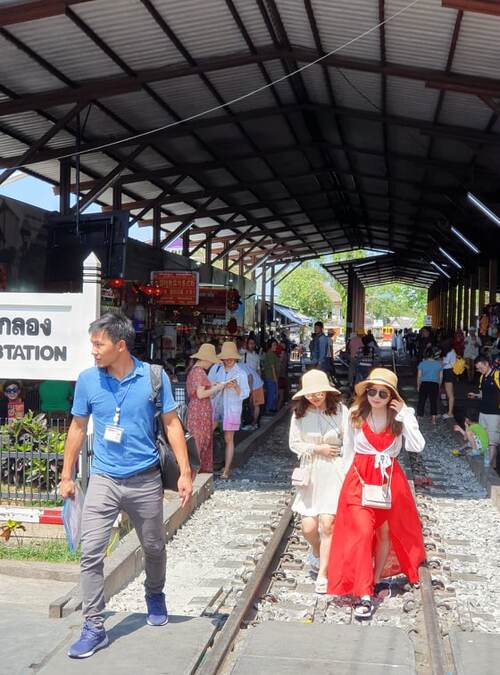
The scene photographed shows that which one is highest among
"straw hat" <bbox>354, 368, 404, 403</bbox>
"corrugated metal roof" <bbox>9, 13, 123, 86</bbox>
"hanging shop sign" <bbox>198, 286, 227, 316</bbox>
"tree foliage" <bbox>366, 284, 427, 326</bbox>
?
"tree foliage" <bbox>366, 284, 427, 326</bbox>

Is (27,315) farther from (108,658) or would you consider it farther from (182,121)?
(182,121)

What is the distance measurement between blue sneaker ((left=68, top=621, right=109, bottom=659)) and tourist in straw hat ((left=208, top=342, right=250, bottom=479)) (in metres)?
6.09

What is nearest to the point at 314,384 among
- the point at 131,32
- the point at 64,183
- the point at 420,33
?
the point at 420,33

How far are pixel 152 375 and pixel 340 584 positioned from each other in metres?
2.07

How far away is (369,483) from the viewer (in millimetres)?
5812

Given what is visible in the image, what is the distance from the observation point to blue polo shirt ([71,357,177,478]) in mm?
4809

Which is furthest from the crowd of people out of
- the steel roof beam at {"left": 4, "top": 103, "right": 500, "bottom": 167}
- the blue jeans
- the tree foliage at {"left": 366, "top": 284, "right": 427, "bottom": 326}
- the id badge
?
the tree foliage at {"left": 366, "top": 284, "right": 427, "bottom": 326}

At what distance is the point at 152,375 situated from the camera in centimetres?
493

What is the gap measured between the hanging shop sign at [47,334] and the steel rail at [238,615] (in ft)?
7.25

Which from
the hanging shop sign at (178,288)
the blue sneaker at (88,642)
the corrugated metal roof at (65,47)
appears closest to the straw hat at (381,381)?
the blue sneaker at (88,642)

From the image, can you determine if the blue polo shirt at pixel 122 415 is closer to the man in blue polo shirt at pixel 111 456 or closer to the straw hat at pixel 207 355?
the man in blue polo shirt at pixel 111 456

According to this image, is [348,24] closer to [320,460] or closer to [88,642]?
[320,460]

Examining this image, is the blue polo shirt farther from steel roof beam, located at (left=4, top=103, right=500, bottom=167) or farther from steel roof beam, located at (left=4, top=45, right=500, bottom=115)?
steel roof beam, located at (left=4, top=103, right=500, bottom=167)

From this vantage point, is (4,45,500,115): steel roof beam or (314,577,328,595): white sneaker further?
(4,45,500,115): steel roof beam
